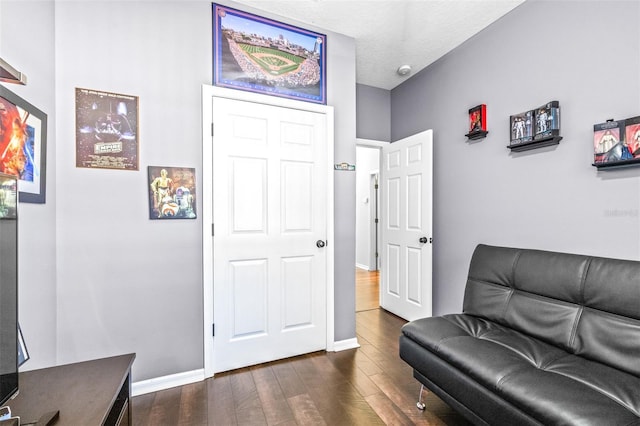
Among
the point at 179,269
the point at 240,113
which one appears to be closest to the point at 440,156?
the point at 240,113

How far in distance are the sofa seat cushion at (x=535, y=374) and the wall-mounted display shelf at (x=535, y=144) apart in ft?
4.26

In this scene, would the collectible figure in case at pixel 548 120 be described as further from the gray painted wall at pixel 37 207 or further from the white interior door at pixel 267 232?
the gray painted wall at pixel 37 207

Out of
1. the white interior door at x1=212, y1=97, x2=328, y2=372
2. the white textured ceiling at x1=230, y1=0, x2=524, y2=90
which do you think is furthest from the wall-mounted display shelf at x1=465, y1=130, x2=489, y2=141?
the white interior door at x1=212, y1=97, x2=328, y2=372

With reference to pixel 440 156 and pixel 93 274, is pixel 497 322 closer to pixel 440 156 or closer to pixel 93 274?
pixel 440 156

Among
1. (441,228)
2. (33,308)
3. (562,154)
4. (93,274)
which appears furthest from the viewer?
(441,228)

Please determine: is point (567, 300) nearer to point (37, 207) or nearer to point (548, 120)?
point (548, 120)

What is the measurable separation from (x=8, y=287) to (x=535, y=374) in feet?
6.42

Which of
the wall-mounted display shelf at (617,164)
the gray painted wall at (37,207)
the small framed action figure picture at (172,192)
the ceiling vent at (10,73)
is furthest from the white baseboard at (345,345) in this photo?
the ceiling vent at (10,73)

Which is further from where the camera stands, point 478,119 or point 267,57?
point 478,119

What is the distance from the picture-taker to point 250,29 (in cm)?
227

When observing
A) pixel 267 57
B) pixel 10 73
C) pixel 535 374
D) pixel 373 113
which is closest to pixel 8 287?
pixel 10 73

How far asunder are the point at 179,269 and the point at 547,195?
2.65m

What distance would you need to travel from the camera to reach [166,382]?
201cm

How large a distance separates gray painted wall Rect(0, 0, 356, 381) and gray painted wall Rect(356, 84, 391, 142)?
185 cm
